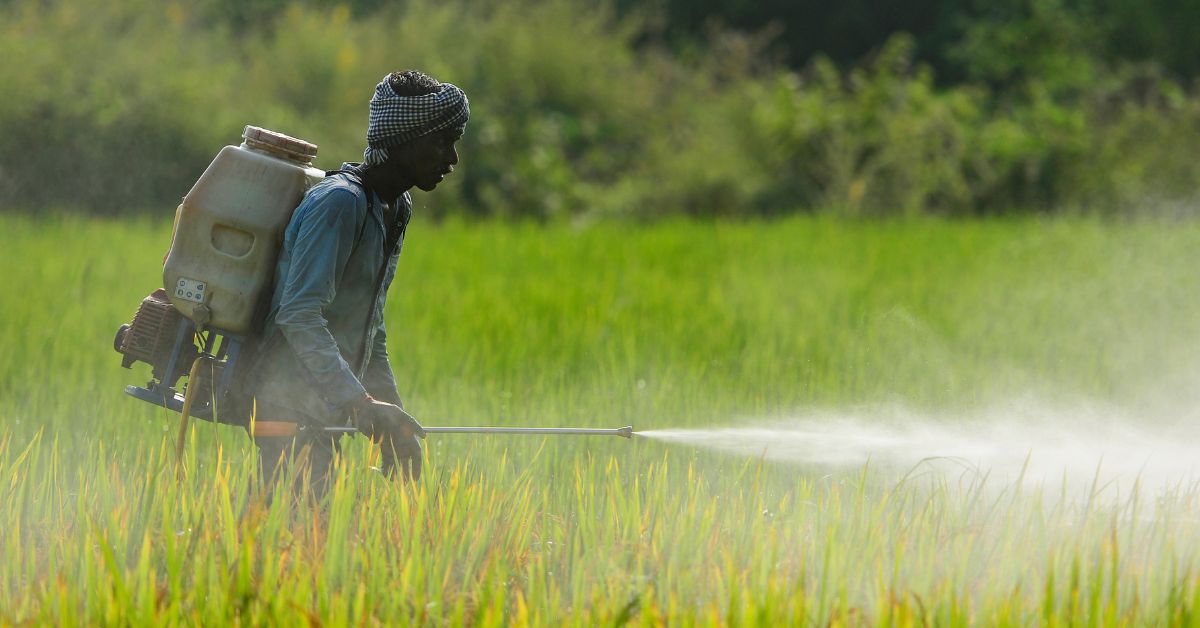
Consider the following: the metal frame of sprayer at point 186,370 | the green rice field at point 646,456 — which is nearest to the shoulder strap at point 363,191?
the metal frame of sprayer at point 186,370

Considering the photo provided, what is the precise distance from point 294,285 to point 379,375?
0.60m

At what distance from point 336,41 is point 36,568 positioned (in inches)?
507

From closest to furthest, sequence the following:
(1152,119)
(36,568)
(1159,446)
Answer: (36,568), (1159,446), (1152,119)

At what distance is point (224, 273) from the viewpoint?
331cm

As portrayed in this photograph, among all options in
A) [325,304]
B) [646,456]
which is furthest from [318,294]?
[646,456]

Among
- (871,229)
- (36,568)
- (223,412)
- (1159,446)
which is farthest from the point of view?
(871,229)

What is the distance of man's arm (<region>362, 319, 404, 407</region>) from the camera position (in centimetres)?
Result: 378

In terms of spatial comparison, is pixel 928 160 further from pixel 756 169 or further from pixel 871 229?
pixel 871 229

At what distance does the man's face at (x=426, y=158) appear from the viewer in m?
3.36

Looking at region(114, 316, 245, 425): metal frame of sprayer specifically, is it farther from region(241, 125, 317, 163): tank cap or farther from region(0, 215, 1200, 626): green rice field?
region(241, 125, 317, 163): tank cap

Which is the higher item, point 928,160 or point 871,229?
point 928,160

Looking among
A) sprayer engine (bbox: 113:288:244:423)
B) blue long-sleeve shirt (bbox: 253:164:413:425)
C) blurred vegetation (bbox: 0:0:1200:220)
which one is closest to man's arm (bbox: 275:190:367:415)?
blue long-sleeve shirt (bbox: 253:164:413:425)

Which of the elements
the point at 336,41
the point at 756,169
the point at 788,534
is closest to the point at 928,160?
the point at 756,169

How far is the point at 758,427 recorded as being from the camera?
5148mm
